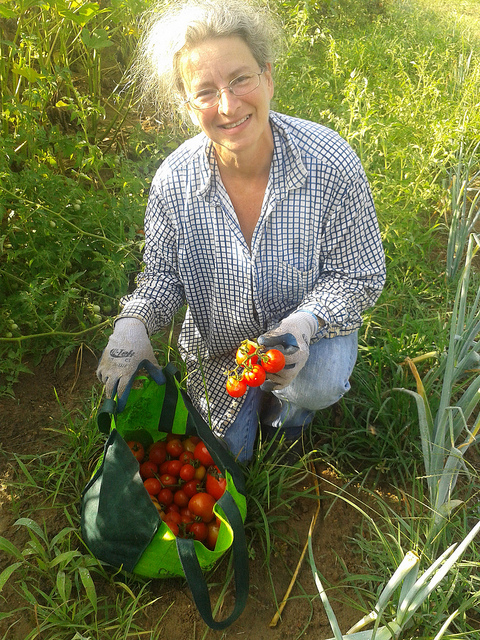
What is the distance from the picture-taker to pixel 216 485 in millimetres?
1585

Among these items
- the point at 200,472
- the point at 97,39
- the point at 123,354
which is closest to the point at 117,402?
the point at 123,354

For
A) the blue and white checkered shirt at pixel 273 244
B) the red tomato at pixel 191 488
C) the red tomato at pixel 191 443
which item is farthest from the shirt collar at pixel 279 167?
the red tomato at pixel 191 488

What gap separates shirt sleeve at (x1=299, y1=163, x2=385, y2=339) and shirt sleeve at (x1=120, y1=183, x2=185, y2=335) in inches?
Result: 16.3

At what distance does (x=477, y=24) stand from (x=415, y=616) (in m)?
6.14

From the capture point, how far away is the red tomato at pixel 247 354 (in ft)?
4.37

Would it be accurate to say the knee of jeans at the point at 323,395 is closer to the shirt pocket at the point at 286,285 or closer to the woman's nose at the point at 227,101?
the shirt pocket at the point at 286,285

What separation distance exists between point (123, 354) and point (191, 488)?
0.46m

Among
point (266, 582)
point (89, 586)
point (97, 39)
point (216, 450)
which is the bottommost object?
point (266, 582)

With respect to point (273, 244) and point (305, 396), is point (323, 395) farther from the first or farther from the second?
point (273, 244)

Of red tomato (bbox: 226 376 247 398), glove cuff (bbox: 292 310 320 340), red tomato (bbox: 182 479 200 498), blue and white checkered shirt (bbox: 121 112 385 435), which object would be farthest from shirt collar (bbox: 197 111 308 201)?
red tomato (bbox: 182 479 200 498)

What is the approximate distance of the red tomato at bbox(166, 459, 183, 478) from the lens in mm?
1650

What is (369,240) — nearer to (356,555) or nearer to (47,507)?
(356,555)

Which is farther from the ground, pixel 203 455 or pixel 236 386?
pixel 236 386

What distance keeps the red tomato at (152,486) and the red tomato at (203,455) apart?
14 centimetres
